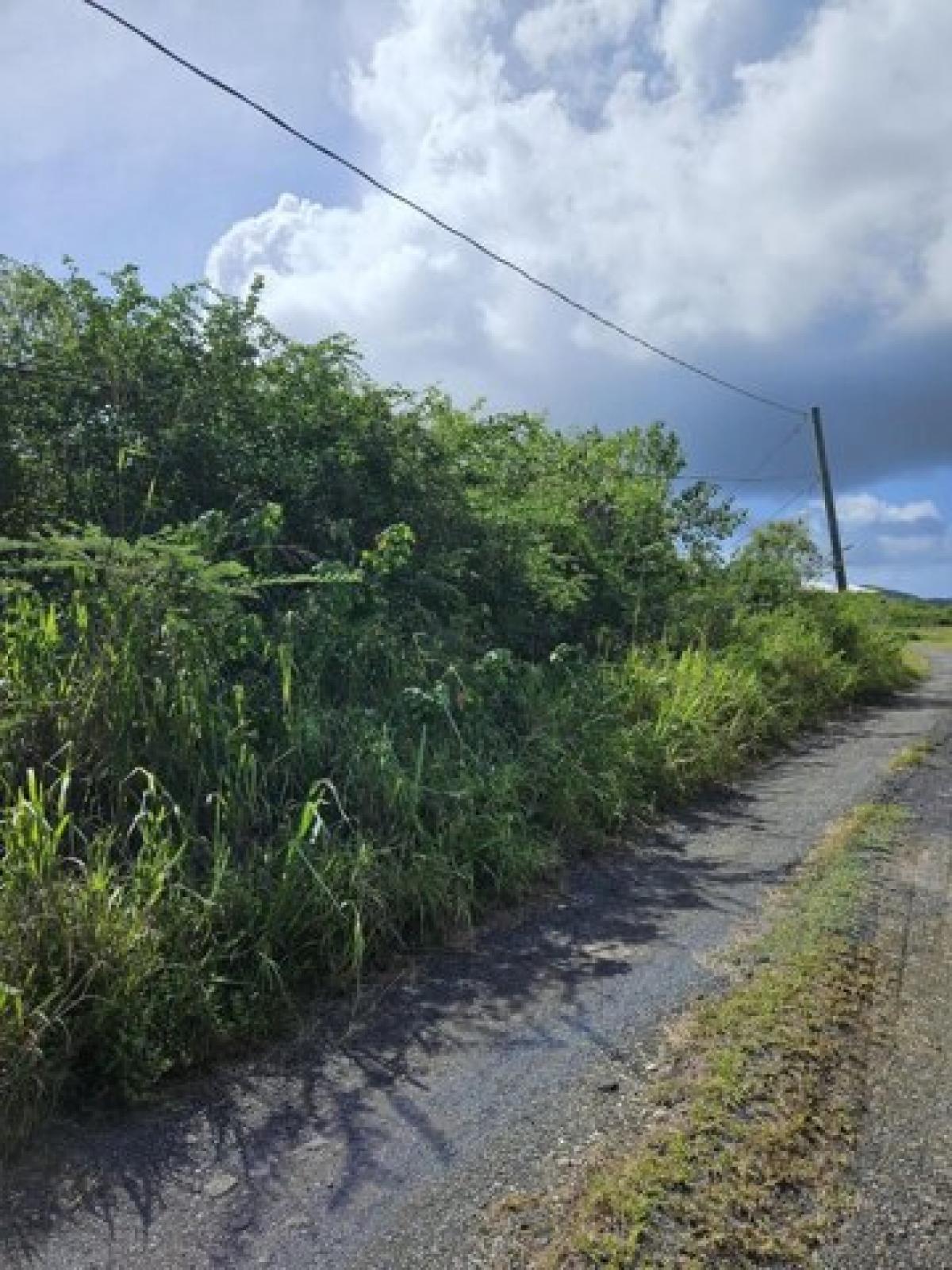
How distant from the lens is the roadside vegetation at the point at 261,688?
3389 millimetres

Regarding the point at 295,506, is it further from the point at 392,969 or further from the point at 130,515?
the point at 392,969

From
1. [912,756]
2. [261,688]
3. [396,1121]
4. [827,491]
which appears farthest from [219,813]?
[827,491]

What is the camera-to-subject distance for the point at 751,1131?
8.98ft

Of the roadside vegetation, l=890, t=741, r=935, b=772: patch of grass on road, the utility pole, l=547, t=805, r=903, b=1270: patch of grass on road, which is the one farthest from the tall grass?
the utility pole

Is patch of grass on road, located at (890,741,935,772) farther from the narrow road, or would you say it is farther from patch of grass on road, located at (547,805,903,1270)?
patch of grass on road, located at (547,805,903,1270)

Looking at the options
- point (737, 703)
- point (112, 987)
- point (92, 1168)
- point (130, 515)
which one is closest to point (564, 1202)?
point (92, 1168)

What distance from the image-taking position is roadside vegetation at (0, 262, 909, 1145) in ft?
11.1

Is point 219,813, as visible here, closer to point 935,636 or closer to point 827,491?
point 827,491

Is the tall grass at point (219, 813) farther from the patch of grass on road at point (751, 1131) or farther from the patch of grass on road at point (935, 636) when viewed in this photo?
the patch of grass on road at point (935, 636)

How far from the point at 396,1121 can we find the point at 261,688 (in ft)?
8.04

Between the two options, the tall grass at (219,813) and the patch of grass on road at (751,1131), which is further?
the tall grass at (219,813)

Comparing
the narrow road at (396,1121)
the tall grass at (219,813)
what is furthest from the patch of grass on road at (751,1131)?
the tall grass at (219,813)

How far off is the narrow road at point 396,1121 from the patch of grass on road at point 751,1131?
0.19 metres

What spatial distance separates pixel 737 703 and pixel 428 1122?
663 cm
